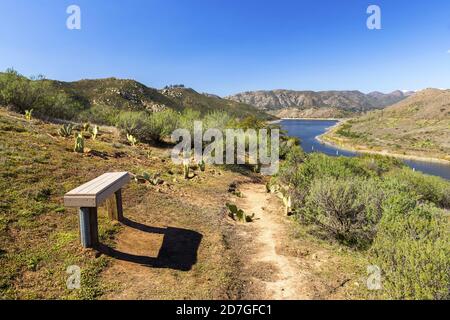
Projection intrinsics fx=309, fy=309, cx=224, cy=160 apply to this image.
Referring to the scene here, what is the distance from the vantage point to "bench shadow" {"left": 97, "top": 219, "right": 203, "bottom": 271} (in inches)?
226

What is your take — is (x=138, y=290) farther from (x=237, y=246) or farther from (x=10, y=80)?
(x=10, y=80)

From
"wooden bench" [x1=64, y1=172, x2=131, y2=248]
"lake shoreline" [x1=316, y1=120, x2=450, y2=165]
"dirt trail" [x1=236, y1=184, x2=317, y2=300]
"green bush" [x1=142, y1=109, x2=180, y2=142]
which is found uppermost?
"green bush" [x1=142, y1=109, x2=180, y2=142]

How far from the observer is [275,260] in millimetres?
6359

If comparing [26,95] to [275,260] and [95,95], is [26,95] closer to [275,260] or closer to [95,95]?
[275,260]

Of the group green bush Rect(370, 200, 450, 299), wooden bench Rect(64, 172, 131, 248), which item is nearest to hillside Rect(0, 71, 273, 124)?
wooden bench Rect(64, 172, 131, 248)

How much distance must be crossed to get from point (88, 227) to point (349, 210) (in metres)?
6.02

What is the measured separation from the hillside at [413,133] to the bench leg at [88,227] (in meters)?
67.6

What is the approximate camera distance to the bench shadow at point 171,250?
5730 mm

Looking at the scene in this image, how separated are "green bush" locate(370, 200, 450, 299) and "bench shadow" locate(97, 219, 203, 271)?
3.37m

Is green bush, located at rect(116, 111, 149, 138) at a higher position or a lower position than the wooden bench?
higher

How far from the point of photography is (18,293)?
433 centimetres

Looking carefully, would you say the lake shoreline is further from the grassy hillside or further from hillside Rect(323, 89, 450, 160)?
the grassy hillside

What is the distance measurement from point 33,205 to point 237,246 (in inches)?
182
